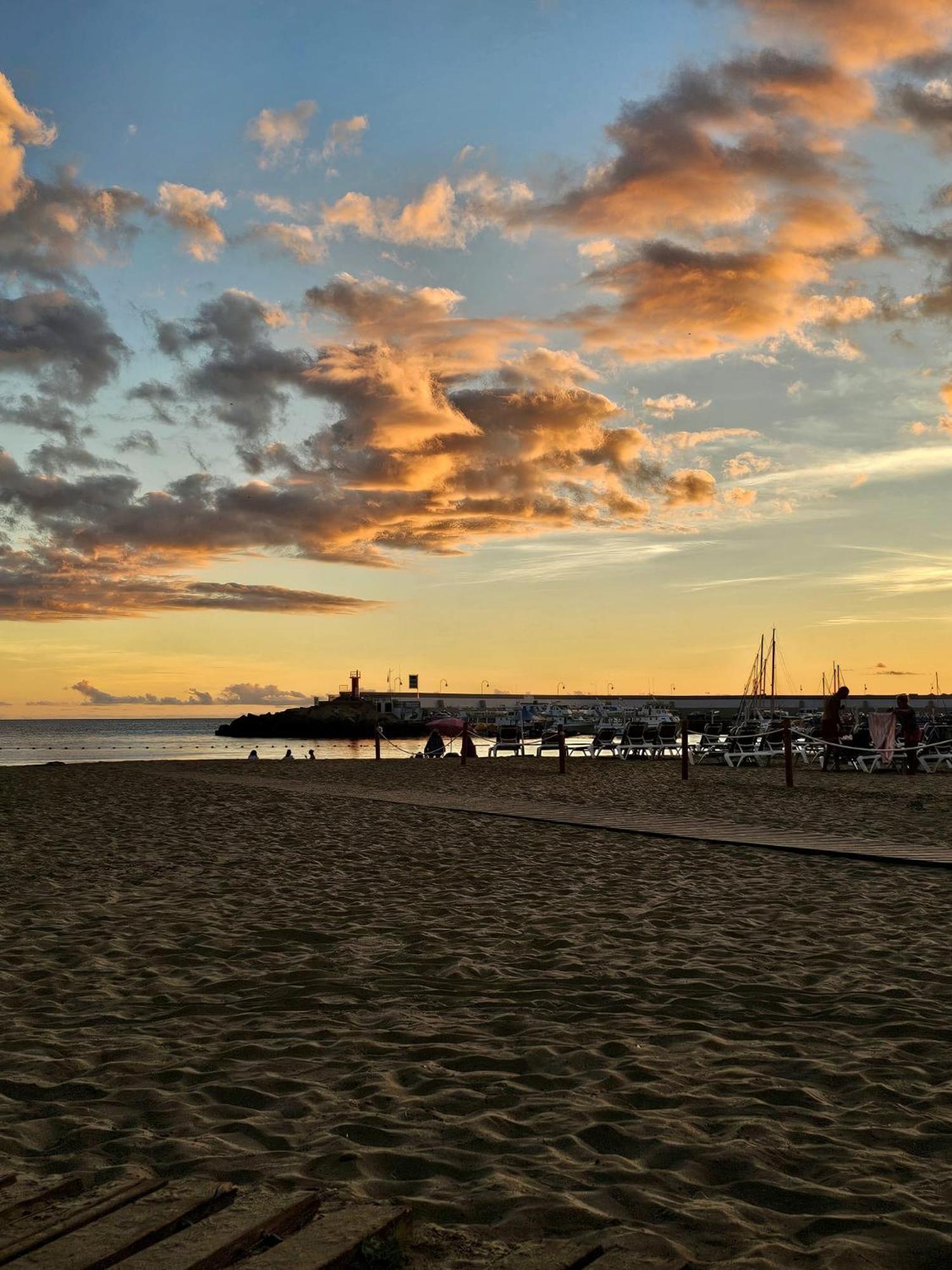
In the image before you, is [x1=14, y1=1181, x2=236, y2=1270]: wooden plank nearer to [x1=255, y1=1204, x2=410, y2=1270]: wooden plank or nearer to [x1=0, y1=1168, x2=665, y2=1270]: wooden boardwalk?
[x1=0, y1=1168, x2=665, y2=1270]: wooden boardwalk

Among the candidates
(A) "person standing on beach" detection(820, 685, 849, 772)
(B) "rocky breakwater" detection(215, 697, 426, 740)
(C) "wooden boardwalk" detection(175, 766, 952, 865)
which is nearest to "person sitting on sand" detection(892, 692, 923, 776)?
(A) "person standing on beach" detection(820, 685, 849, 772)

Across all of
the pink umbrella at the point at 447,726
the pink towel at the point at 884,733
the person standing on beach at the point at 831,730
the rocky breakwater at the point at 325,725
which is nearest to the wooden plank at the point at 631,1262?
the pink towel at the point at 884,733

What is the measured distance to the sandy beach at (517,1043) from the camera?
3441mm

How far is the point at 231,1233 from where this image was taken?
2.96 m

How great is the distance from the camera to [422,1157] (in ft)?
12.3

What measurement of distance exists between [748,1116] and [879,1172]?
0.58 metres

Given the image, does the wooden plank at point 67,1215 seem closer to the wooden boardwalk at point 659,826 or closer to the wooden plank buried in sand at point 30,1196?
the wooden plank buried in sand at point 30,1196

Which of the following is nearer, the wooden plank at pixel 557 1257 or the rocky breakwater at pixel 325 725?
the wooden plank at pixel 557 1257

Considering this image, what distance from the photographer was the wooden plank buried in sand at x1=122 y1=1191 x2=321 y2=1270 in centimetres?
276

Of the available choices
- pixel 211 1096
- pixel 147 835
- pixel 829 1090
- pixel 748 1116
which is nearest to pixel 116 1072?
pixel 211 1096

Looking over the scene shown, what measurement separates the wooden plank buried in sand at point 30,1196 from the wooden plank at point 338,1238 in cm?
83

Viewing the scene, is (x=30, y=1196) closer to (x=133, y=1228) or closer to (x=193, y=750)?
(x=133, y=1228)

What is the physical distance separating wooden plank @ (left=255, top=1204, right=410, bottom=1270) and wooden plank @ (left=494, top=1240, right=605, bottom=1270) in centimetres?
35

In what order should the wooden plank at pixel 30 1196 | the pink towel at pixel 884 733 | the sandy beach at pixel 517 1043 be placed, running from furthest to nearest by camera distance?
1. the pink towel at pixel 884 733
2. the sandy beach at pixel 517 1043
3. the wooden plank at pixel 30 1196
